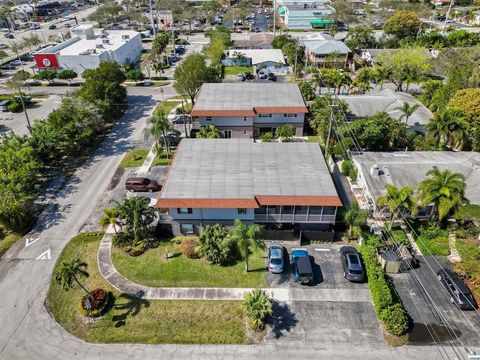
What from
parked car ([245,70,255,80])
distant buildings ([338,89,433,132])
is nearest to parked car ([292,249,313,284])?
distant buildings ([338,89,433,132])

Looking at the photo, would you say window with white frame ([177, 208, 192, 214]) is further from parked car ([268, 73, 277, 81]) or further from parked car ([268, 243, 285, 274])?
parked car ([268, 73, 277, 81])

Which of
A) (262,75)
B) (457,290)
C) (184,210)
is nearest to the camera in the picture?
(457,290)

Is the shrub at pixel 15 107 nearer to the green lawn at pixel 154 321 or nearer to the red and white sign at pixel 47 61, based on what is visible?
the red and white sign at pixel 47 61

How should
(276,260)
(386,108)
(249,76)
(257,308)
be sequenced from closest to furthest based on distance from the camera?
(257,308) < (276,260) < (386,108) < (249,76)

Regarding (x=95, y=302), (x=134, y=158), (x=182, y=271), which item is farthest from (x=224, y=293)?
(x=134, y=158)

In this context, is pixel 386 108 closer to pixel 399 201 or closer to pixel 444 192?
pixel 444 192

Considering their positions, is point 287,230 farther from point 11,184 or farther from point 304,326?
point 11,184
